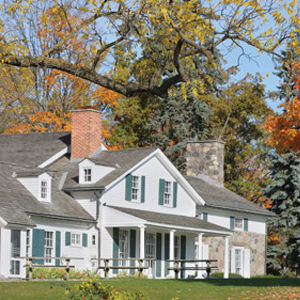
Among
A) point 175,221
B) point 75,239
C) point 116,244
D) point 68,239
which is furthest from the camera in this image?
point 175,221

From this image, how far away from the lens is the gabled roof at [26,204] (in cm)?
2933

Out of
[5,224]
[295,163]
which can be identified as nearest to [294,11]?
[5,224]

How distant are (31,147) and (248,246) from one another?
1294 cm

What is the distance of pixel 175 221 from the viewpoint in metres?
36.1

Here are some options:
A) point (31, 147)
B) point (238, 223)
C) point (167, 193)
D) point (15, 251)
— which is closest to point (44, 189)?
point (15, 251)

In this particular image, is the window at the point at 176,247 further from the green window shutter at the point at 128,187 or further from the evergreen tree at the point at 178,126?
the evergreen tree at the point at 178,126

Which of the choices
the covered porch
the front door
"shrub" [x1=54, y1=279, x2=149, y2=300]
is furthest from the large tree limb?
the front door

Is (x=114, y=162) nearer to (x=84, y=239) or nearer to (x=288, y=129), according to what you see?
(x=84, y=239)

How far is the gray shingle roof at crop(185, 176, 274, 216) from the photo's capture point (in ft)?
132

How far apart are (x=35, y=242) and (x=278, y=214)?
61.6 feet

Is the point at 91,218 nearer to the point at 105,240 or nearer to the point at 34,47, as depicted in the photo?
the point at 105,240

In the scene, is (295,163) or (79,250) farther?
(295,163)

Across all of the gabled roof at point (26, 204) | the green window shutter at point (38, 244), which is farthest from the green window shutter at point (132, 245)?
the green window shutter at point (38, 244)

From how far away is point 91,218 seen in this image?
33.8 m
